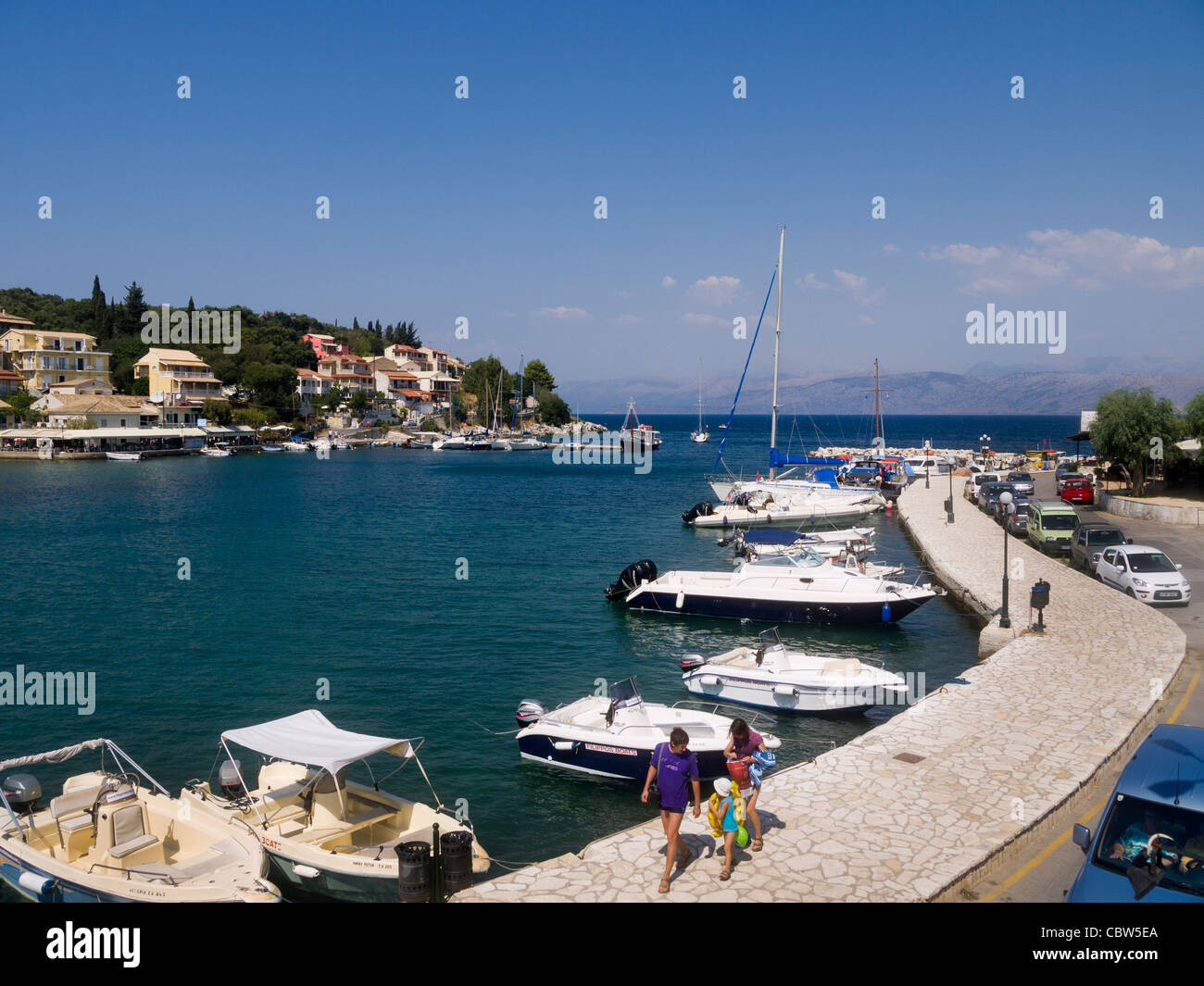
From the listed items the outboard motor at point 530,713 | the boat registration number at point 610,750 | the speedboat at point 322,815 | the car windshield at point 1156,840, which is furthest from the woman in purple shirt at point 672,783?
the outboard motor at point 530,713

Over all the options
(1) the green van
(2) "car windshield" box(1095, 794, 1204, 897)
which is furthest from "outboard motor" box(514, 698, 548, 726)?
(1) the green van

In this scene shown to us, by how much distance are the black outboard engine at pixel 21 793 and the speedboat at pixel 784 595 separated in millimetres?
18705

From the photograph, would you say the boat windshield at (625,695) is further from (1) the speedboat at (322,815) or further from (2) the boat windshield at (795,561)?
(2) the boat windshield at (795,561)

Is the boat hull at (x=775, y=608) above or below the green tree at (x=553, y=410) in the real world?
below

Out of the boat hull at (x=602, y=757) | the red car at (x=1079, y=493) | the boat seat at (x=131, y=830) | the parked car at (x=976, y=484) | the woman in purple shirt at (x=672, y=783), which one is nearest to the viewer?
the woman in purple shirt at (x=672, y=783)

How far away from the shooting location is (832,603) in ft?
84.4

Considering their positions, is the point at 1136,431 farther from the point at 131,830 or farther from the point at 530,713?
the point at 131,830

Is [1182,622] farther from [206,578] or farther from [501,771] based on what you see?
[206,578]

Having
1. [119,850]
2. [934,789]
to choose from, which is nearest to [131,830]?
[119,850]

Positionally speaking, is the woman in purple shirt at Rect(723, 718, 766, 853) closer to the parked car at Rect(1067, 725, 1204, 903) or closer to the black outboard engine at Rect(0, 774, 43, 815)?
the parked car at Rect(1067, 725, 1204, 903)

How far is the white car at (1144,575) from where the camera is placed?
22.3 meters

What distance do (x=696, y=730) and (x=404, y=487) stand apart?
64.0m

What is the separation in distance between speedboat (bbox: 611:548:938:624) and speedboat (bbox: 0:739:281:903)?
58.1ft

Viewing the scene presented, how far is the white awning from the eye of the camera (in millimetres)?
11992
